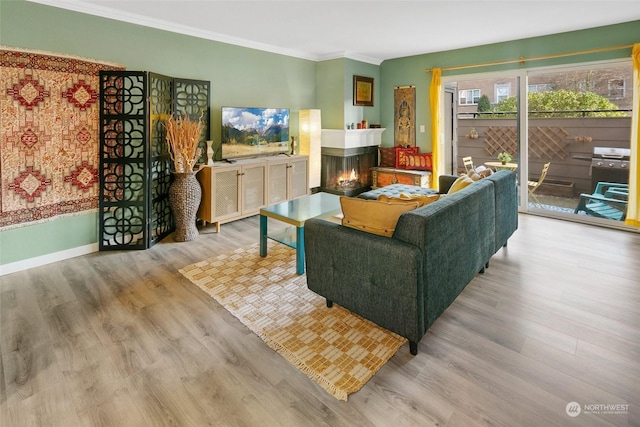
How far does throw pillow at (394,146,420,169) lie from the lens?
6.23 metres

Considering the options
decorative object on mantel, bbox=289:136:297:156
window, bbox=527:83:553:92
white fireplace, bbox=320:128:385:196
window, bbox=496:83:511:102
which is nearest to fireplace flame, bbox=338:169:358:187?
white fireplace, bbox=320:128:385:196

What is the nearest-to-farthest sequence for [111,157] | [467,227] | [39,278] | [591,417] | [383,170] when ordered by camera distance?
1. [591,417]
2. [467,227]
3. [39,278]
4. [111,157]
5. [383,170]

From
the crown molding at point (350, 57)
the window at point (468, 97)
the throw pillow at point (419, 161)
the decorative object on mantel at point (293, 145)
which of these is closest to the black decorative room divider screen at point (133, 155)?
the decorative object on mantel at point (293, 145)

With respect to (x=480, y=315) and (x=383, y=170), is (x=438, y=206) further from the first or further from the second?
(x=383, y=170)

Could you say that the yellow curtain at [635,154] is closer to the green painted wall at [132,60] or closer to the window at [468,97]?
the window at [468,97]

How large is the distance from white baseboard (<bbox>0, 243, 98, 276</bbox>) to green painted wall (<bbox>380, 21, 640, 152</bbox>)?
196 inches

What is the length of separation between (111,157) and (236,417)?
3.09m

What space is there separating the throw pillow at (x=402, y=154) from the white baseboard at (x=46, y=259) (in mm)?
4675

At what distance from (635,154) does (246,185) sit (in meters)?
4.72

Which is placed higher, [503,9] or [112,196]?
[503,9]

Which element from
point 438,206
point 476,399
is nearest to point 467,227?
point 438,206

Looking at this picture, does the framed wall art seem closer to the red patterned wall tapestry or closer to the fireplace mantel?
the fireplace mantel

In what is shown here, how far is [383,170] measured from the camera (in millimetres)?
6320

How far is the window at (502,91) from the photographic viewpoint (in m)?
5.51
